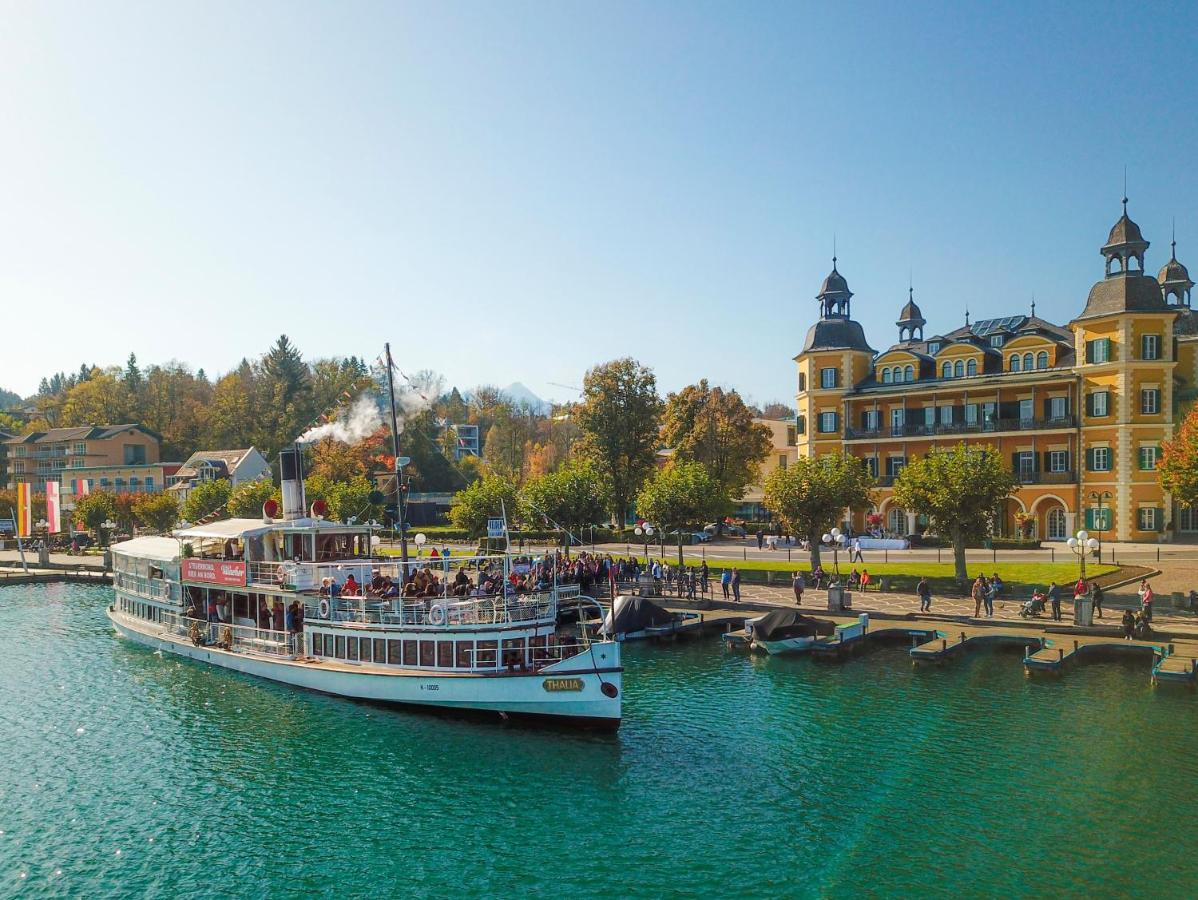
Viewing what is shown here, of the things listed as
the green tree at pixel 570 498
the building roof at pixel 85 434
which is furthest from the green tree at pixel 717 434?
the building roof at pixel 85 434

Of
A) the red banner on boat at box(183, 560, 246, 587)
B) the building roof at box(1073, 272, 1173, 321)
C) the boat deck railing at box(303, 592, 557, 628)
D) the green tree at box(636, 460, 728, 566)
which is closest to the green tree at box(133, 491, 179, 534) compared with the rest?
the red banner on boat at box(183, 560, 246, 587)

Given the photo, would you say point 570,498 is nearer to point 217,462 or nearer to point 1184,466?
point 1184,466

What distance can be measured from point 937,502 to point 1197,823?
2366 cm

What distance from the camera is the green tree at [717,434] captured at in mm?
77500

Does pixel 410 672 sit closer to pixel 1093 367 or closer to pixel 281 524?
pixel 281 524

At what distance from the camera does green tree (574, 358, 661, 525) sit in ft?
253

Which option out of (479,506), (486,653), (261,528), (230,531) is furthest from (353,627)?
(479,506)

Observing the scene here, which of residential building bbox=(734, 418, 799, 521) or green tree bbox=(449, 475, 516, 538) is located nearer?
green tree bbox=(449, 475, 516, 538)

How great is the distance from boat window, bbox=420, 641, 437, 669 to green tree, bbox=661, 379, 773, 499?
50469 mm

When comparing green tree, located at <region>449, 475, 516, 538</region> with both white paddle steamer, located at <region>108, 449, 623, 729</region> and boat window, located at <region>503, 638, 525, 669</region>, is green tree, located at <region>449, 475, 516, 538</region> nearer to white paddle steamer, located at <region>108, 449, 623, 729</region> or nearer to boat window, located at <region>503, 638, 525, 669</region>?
white paddle steamer, located at <region>108, 449, 623, 729</region>

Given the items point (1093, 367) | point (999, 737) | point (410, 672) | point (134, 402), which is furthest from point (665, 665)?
point (134, 402)

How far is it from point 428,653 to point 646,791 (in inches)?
372

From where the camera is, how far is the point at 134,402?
132 metres

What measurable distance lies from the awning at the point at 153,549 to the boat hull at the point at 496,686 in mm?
10519
